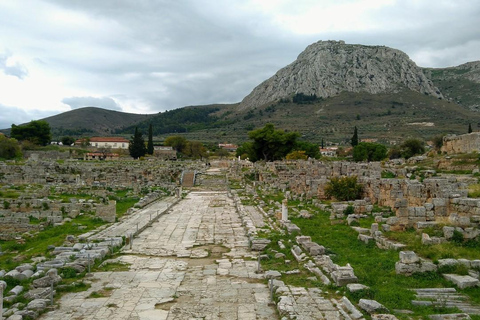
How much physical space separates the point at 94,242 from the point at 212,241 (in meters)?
3.58

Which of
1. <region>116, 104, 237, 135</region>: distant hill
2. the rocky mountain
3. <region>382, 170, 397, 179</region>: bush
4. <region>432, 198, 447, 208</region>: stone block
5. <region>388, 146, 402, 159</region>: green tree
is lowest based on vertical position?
<region>382, 170, 397, 179</region>: bush

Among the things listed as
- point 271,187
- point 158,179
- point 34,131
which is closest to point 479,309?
point 271,187

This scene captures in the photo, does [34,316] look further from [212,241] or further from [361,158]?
[361,158]

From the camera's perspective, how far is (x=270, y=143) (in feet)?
189

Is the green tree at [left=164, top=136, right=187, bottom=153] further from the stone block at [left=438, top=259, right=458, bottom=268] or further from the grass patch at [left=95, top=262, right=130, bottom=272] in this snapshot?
the stone block at [left=438, top=259, right=458, bottom=268]

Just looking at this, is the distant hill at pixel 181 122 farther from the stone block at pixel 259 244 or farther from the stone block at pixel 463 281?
the stone block at pixel 463 281

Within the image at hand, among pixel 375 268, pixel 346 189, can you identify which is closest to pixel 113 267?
→ pixel 375 268

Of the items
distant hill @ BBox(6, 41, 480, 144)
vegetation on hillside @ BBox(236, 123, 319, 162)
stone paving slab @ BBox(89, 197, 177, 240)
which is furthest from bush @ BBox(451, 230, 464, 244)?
distant hill @ BBox(6, 41, 480, 144)

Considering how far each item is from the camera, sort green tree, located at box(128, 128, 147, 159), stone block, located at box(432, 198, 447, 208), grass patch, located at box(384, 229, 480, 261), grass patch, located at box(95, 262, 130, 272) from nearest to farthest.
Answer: grass patch, located at box(384, 229, 480, 261) < grass patch, located at box(95, 262, 130, 272) < stone block, located at box(432, 198, 447, 208) < green tree, located at box(128, 128, 147, 159)

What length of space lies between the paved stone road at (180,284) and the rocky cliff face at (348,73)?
138 metres

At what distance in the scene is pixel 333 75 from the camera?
152 metres

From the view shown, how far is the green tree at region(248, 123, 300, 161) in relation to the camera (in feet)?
185

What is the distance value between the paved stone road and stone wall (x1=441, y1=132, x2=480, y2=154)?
1156 inches

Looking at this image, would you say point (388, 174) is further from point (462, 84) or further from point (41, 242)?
point (462, 84)
